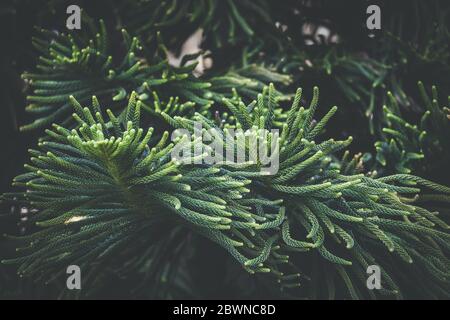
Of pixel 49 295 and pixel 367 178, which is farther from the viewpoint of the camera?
pixel 49 295

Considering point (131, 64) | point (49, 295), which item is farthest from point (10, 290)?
point (131, 64)

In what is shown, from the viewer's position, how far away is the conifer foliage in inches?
35.2

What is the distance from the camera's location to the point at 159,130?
3.63 feet

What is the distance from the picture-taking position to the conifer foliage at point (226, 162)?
0.90 metres

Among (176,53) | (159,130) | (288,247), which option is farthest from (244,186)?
(176,53)

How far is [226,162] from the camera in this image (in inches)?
35.7

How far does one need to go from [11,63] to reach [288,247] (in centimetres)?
69
